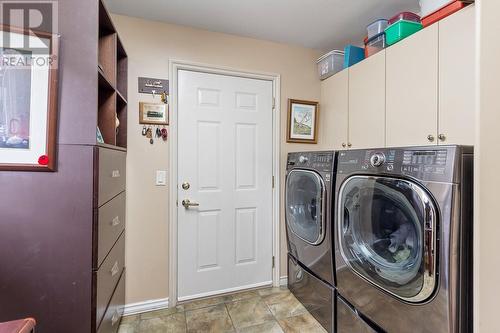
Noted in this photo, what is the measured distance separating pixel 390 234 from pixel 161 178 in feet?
5.36

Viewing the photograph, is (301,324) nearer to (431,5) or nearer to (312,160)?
(312,160)

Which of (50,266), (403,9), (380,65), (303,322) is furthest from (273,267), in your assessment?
(403,9)

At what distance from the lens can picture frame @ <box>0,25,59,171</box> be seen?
1.03 m

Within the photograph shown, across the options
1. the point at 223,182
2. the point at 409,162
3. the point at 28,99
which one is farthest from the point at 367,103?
the point at 28,99

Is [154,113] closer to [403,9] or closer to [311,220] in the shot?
[311,220]

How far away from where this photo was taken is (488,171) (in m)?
0.78

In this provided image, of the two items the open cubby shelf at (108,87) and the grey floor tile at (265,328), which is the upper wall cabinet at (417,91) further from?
the open cubby shelf at (108,87)

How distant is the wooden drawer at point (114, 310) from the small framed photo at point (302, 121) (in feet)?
5.91

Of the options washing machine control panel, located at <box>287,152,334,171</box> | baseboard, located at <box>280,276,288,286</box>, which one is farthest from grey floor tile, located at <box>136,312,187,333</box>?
washing machine control panel, located at <box>287,152,334,171</box>

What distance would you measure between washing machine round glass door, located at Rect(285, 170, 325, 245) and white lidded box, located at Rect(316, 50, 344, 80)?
39.7 inches

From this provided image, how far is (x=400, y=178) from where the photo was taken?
1122 mm

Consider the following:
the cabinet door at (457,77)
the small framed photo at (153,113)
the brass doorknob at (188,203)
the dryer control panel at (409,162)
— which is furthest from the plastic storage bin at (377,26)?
the brass doorknob at (188,203)

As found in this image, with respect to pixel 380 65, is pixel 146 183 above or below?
below

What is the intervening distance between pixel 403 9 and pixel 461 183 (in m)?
1.50
